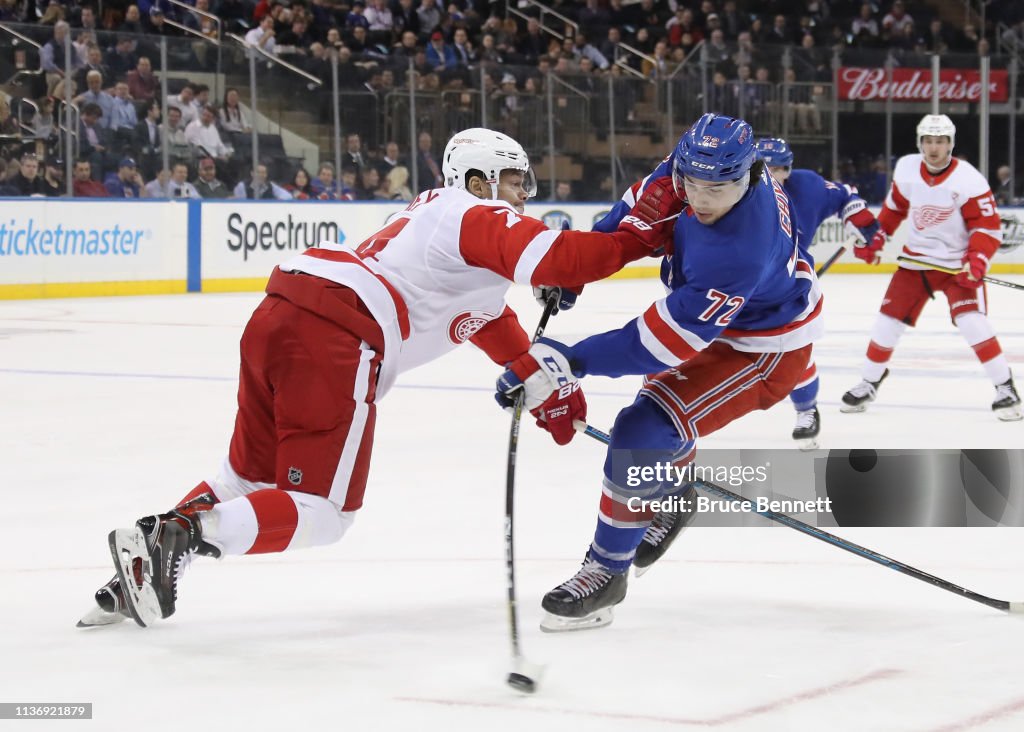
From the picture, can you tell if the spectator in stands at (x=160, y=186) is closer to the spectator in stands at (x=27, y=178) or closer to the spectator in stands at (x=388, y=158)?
the spectator in stands at (x=27, y=178)

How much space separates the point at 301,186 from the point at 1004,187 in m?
8.39

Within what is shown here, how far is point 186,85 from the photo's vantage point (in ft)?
42.4

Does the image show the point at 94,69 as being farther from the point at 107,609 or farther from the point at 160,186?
the point at 107,609

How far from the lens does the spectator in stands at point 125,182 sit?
12500 mm

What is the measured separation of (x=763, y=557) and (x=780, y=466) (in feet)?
4.99

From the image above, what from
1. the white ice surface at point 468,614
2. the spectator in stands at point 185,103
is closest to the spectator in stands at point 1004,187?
the spectator in stands at point 185,103

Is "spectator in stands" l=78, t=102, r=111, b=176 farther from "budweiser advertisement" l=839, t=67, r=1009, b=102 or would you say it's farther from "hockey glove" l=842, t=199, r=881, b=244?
"budweiser advertisement" l=839, t=67, r=1009, b=102

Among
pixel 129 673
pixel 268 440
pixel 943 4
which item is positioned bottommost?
pixel 129 673

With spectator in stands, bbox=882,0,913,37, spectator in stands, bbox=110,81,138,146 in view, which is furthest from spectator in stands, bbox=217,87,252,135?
spectator in stands, bbox=882,0,913,37

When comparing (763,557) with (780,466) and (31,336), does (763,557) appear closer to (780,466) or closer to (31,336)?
(780,466)

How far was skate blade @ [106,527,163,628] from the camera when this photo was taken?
2.85 m

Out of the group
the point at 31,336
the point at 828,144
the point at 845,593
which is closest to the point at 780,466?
the point at 845,593

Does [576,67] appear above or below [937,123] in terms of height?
above
